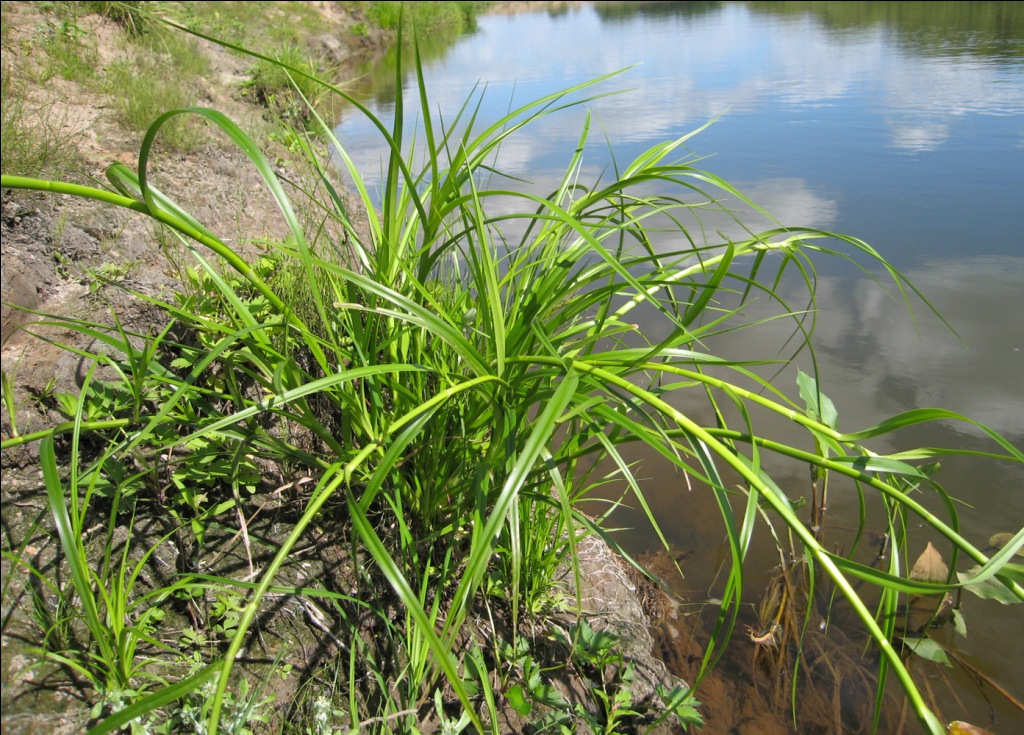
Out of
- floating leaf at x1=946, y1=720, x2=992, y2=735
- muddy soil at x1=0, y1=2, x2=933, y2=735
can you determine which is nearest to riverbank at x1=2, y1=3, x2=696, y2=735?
muddy soil at x1=0, y1=2, x2=933, y2=735

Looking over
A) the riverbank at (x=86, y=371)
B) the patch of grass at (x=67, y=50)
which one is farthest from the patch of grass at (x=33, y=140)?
the patch of grass at (x=67, y=50)

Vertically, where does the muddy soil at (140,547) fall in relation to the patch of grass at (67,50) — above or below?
below

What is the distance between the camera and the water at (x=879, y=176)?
191 centimetres

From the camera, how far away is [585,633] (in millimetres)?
1295

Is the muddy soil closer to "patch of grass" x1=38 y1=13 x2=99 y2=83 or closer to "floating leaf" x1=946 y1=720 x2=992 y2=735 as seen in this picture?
"floating leaf" x1=946 y1=720 x2=992 y2=735

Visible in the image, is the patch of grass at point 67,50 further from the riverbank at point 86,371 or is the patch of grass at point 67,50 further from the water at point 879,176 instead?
the water at point 879,176

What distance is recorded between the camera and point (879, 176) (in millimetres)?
3881

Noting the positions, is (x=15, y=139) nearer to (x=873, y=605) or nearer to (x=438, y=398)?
(x=438, y=398)

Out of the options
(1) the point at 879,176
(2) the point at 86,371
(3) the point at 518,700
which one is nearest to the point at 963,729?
(3) the point at 518,700

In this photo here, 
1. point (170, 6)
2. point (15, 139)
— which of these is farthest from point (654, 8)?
point (15, 139)

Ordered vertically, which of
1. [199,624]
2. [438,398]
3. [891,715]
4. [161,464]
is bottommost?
[891,715]

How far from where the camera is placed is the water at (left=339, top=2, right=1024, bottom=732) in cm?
191

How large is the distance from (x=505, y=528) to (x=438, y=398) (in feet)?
1.49

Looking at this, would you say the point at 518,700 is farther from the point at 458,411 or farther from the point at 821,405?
the point at 821,405
